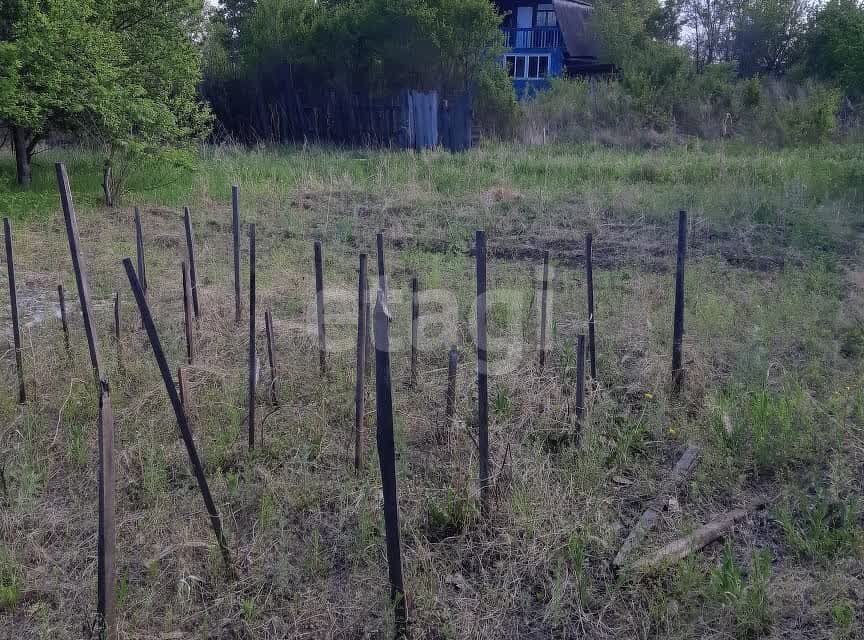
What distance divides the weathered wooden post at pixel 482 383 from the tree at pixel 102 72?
652cm

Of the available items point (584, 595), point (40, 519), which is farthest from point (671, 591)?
point (40, 519)

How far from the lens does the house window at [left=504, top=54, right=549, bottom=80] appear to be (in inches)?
947

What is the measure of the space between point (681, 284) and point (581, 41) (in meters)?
22.3

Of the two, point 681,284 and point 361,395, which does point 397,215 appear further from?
point 361,395

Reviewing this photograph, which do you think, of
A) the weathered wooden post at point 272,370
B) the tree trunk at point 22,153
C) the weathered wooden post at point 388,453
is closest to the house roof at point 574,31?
the tree trunk at point 22,153

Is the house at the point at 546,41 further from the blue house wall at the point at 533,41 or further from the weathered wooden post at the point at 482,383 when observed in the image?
the weathered wooden post at the point at 482,383

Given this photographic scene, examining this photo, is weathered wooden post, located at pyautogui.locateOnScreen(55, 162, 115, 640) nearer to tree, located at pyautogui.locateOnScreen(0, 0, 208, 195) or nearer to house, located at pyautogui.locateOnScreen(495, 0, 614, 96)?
tree, located at pyautogui.locateOnScreen(0, 0, 208, 195)

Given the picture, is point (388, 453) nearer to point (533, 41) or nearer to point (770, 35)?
point (770, 35)

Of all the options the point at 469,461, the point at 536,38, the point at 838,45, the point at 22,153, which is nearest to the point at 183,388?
the point at 469,461

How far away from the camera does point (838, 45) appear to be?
1561 centimetres

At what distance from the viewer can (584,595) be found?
2.34 metres

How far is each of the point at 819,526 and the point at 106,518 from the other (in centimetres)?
235

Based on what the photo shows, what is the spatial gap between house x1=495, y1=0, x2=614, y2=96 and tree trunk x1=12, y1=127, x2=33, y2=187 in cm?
1647

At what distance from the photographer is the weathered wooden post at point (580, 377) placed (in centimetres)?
288
